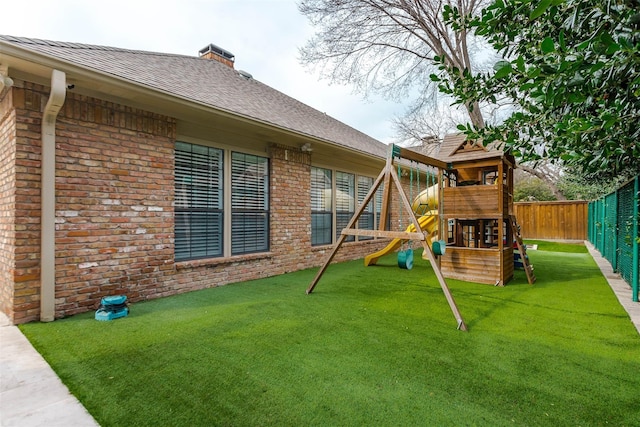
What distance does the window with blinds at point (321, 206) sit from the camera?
7.46 metres

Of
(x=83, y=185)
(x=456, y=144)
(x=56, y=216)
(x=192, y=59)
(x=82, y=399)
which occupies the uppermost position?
(x=192, y=59)

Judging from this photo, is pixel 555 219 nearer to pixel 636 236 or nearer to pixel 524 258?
pixel 524 258

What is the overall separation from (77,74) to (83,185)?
129 centimetres

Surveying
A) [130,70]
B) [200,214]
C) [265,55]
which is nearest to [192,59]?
[265,55]

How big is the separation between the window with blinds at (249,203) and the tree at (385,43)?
6.54 meters

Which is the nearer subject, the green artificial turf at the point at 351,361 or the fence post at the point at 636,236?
the green artificial turf at the point at 351,361

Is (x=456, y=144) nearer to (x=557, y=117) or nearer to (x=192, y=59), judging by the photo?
(x=557, y=117)

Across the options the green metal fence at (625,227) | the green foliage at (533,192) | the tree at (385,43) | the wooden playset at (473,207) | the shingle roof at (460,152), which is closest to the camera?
the green metal fence at (625,227)

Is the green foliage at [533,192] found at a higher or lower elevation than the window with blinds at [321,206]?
higher

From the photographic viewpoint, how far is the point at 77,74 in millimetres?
3488

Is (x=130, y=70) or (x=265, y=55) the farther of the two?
(x=265, y=55)

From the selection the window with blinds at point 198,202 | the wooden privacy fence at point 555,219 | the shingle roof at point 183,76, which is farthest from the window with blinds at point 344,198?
the wooden privacy fence at point 555,219

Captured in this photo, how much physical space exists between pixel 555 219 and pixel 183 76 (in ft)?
49.5

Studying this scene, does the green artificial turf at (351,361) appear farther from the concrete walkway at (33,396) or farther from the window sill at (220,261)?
the window sill at (220,261)
